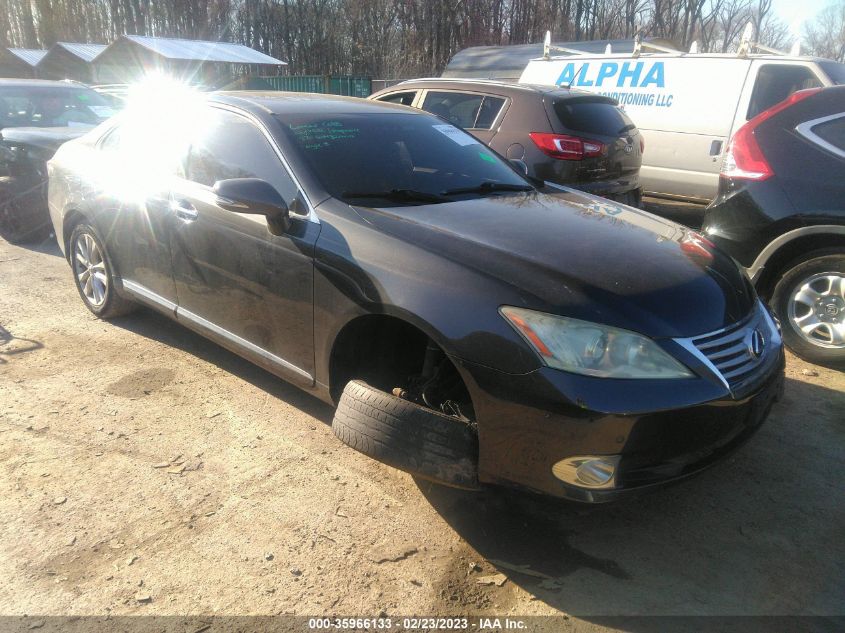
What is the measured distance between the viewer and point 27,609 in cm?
225

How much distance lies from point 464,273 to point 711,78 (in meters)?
6.56

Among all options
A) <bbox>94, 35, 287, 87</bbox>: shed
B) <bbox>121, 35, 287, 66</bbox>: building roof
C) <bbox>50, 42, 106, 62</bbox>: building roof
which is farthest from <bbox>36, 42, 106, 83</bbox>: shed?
<bbox>121, 35, 287, 66</bbox>: building roof

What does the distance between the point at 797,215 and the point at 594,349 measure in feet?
8.82

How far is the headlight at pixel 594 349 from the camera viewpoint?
2.25 metres

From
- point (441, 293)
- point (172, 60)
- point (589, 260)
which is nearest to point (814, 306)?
point (589, 260)

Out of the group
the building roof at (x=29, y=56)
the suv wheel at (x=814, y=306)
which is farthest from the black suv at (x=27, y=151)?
the building roof at (x=29, y=56)

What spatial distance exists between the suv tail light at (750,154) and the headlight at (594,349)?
263cm

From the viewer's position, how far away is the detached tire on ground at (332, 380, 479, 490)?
246 cm

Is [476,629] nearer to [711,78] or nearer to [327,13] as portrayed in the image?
[711,78]

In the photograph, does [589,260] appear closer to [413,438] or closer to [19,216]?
[413,438]

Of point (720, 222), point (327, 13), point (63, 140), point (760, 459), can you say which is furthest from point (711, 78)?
point (327, 13)

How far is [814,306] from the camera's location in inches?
165

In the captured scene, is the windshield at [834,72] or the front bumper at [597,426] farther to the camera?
the windshield at [834,72]

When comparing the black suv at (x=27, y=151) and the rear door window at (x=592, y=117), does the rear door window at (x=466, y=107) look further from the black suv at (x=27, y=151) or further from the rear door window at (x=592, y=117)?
the black suv at (x=27, y=151)
